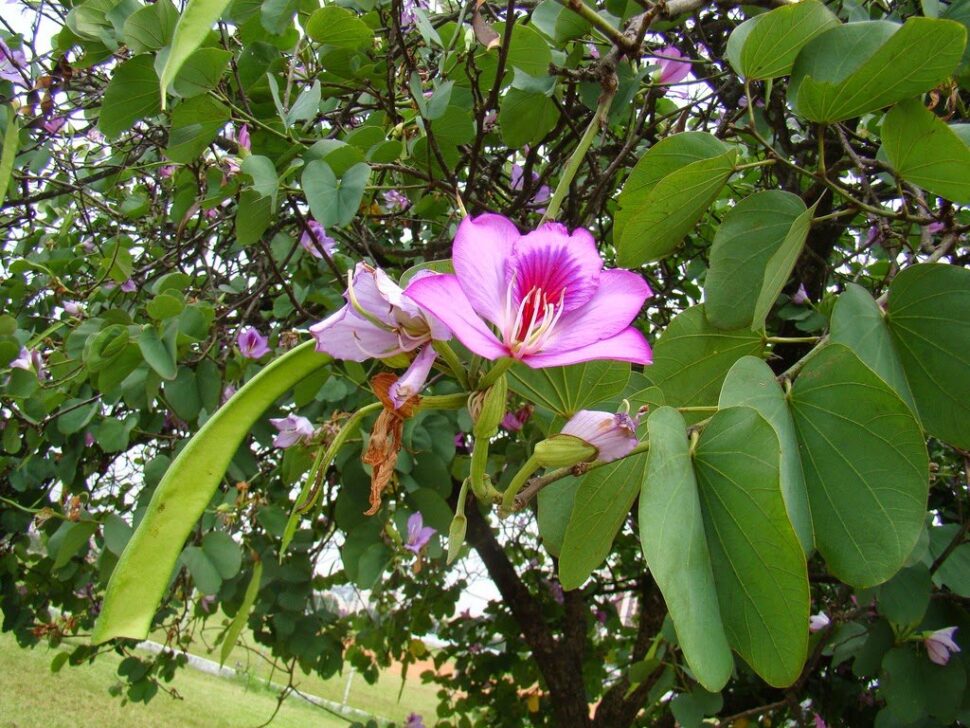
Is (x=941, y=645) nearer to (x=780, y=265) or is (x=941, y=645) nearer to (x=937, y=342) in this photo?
(x=937, y=342)

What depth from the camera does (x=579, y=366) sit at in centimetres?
54

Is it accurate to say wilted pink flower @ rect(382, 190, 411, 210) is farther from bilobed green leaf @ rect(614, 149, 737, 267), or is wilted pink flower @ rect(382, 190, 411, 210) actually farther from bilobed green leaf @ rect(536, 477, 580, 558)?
bilobed green leaf @ rect(536, 477, 580, 558)

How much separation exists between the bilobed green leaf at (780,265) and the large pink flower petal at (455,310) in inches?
13.1

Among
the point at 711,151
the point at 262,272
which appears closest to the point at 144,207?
the point at 262,272

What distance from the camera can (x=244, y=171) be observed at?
3.09 ft

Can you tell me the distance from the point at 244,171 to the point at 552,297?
0.64m

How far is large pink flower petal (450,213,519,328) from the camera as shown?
15.5 inches

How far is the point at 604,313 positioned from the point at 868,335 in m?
0.36

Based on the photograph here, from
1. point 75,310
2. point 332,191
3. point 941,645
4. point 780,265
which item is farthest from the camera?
point 75,310

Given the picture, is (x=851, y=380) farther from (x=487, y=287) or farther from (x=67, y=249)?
(x=67, y=249)

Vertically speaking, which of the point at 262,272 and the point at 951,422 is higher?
the point at 262,272

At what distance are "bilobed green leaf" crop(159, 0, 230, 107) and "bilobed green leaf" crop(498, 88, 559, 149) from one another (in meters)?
0.71

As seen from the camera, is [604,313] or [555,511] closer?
[604,313]

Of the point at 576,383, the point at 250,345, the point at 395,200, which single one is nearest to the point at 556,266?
the point at 576,383
